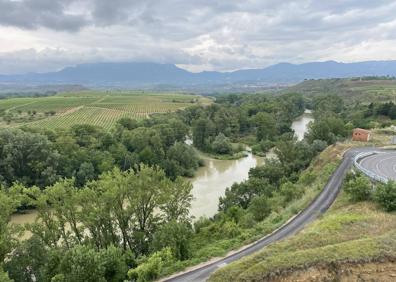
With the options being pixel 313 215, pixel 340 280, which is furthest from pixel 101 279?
pixel 313 215

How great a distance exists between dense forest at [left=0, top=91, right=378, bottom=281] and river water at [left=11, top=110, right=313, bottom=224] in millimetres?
3862

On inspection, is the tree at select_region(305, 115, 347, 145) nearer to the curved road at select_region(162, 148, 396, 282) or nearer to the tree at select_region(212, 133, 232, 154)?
the curved road at select_region(162, 148, 396, 282)

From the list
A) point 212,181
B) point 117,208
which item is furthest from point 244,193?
point 212,181

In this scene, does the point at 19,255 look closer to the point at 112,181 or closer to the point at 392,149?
the point at 112,181

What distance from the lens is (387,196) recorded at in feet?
82.6

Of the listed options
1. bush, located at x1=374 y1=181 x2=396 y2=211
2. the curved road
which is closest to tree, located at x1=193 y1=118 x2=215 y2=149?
the curved road

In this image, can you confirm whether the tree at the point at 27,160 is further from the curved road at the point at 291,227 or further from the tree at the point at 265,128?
the tree at the point at 265,128

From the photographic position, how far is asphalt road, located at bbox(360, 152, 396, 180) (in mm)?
38125

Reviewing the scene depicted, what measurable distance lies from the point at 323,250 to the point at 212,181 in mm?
42902

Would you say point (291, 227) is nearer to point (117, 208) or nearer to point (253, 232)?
point (253, 232)

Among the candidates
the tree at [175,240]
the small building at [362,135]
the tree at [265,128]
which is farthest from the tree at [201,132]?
the tree at [175,240]

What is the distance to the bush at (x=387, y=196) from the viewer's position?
2478cm

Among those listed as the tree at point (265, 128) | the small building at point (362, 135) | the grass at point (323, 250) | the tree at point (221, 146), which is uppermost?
the grass at point (323, 250)

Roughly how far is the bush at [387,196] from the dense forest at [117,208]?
7.67 m
